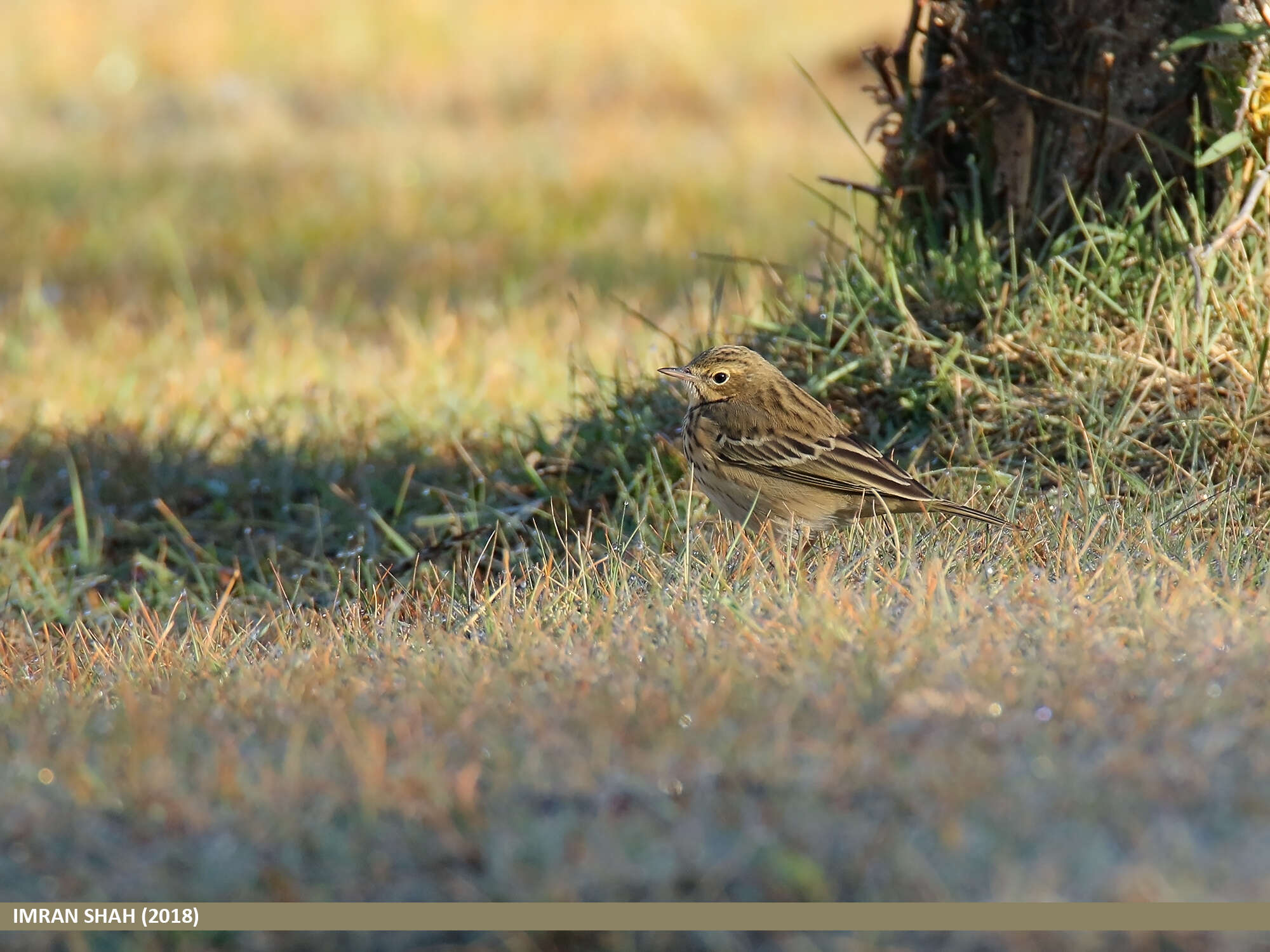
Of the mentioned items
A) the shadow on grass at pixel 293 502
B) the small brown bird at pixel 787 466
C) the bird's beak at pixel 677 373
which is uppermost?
the bird's beak at pixel 677 373

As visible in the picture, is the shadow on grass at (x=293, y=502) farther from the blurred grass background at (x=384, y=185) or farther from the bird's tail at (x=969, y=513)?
the bird's tail at (x=969, y=513)

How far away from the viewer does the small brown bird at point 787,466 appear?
14.8 feet

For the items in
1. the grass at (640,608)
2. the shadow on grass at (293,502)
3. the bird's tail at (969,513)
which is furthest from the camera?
the shadow on grass at (293,502)

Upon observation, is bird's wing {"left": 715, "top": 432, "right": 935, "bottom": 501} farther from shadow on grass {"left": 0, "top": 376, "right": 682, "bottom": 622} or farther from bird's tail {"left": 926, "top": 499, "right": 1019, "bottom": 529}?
shadow on grass {"left": 0, "top": 376, "right": 682, "bottom": 622}

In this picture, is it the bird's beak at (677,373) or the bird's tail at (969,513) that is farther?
the bird's beak at (677,373)

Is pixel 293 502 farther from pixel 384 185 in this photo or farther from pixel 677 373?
pixel 384 185

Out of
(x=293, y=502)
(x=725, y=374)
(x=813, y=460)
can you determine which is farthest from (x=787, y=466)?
(x=293, y=502)

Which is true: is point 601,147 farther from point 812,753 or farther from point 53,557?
point 812,753

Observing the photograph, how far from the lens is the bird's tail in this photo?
13.7 feet

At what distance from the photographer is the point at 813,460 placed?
461cm

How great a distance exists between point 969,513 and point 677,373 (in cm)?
111

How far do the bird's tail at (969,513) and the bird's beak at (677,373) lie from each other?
935 millimetres

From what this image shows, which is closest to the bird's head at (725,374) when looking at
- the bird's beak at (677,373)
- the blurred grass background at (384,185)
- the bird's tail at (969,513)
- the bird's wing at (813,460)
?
the bird's beak at (677,373)

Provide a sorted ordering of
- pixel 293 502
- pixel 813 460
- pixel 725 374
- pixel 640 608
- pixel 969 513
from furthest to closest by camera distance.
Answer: pixel 293 502, pixel 725 374, pixel 813 460, pixel 969 513, pixel 640 608
